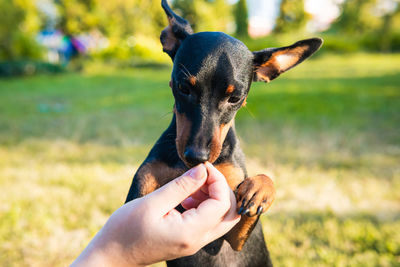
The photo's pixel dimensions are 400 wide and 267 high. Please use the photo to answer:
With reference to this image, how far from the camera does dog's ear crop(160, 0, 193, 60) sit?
6.73 ft

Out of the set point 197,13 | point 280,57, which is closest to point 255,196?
point 280,57

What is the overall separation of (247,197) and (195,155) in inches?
12.9

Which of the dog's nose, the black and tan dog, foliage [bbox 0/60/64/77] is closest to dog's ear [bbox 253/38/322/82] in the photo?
the black and tan dog

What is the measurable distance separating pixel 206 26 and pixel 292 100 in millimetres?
15878

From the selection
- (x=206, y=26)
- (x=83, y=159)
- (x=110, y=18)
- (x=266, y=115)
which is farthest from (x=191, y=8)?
(x=83, y=159)

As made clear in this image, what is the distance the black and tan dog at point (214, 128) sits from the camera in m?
1.66

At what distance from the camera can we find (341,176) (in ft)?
14.2

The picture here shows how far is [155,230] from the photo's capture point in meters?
1.33

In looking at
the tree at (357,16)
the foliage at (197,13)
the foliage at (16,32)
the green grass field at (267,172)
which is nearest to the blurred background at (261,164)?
the green grass field at (267,172)

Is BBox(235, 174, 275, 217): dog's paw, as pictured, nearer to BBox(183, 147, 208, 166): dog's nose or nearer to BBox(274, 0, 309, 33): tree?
BBox(183, 147, 208, 166): dog's nose

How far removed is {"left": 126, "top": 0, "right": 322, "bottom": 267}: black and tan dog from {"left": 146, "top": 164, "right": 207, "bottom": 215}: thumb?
0.42 feet

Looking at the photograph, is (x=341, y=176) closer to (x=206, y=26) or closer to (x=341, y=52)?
(x=206, y=26)

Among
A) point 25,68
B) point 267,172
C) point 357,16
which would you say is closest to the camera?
point 267,172

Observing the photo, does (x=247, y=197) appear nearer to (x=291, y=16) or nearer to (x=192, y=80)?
(x=192, y=80)
